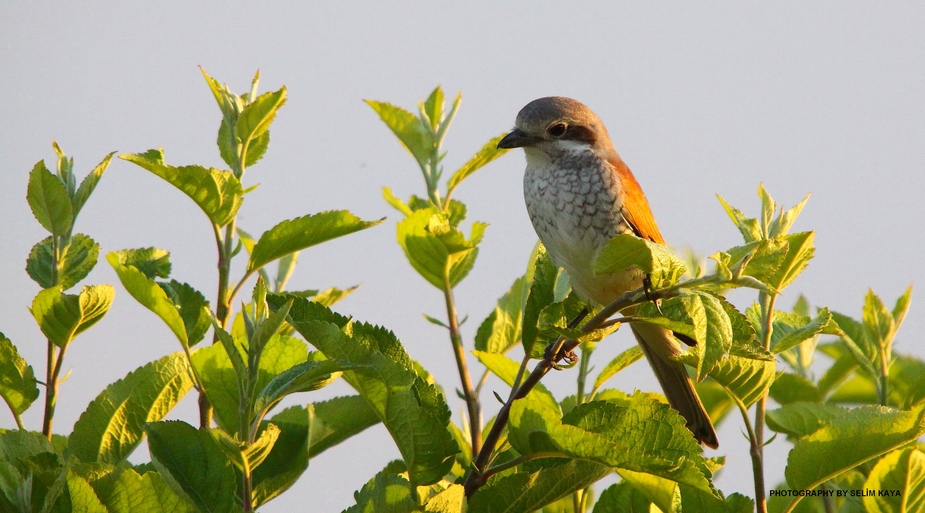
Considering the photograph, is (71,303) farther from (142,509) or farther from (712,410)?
(712,410)

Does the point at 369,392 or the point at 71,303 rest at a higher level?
the point at 71,303

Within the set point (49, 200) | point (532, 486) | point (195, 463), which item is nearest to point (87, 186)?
point (49, 200)

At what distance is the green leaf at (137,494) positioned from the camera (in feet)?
6.98

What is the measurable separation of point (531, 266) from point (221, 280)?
1.13 metres

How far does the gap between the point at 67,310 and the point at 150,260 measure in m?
0.49

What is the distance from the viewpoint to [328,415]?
2828 mm

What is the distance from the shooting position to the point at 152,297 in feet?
8.48

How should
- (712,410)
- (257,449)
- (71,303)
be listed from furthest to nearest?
(712,410), (71,303), (257,449)

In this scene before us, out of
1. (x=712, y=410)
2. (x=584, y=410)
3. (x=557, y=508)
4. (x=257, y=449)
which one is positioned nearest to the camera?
(x=257, y=449)

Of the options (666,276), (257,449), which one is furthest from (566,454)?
(257,449)

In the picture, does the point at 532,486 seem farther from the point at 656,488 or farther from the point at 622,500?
the point at 622,500

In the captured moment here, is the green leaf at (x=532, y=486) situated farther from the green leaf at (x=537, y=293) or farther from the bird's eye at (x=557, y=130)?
the bird's eye at (x=557, y=130)

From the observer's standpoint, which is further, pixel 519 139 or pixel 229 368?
pixel 519 139

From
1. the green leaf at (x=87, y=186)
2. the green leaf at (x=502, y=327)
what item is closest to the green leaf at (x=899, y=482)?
the green leaf at (x=502, y=327)
